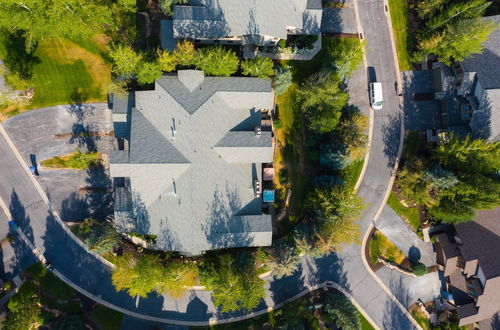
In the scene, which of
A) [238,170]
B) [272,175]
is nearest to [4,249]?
[238,170]

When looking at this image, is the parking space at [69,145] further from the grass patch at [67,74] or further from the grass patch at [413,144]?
the grass patch at [413,144]

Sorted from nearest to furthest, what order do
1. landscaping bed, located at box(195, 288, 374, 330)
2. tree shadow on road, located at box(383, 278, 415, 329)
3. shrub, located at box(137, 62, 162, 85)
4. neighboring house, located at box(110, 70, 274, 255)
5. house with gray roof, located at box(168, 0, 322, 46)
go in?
shrub, located at box(137, 62, 162, 85) < house with gray roof, located at box(168, 0, 322, 46) < neighboring house, located at box(110, 70, 274, 255) < landscaping bed, located at box(195, 288, 374, 330) < tree shadow on road, located at box(383, 278, 415, 329)

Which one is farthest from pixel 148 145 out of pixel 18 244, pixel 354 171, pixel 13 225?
pixel 354 171

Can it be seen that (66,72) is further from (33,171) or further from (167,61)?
(167,61)

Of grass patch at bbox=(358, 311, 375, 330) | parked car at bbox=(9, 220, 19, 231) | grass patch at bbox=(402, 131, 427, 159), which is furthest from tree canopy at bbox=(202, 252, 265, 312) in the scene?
grass patch at bbox=(402, 131, 427, 159)

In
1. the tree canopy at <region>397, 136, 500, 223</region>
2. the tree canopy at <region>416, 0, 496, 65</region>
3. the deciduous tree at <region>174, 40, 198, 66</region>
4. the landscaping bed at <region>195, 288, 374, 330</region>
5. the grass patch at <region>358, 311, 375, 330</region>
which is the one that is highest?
the tree canopy at <region>416, 0, 496, 65</region>

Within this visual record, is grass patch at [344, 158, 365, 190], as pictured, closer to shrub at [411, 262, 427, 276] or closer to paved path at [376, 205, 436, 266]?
paved path at [376, 205, 436, 266]
